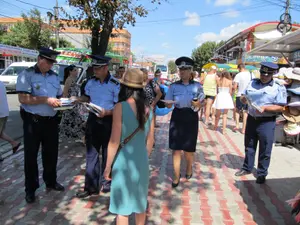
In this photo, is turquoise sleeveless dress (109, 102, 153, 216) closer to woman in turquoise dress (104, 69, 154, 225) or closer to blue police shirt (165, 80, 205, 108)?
woman in turquoise dress (104, 69, 154, 225)

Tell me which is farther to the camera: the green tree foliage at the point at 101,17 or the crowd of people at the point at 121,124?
the green tree foliage at the point at 101,17

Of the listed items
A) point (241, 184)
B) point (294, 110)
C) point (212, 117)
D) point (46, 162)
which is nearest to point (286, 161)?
point (241, 184)

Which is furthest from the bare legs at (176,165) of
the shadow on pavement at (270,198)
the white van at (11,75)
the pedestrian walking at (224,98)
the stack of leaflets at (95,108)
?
the white van at (11,75)

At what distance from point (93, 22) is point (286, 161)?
15.8 feet

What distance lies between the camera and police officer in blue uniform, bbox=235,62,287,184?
4242 mm

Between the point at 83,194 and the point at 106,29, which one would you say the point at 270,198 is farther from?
the point at 106,29

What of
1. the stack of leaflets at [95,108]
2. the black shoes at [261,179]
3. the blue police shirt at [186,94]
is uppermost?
the blue police shirt at [186,94]

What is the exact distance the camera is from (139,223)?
106 inches

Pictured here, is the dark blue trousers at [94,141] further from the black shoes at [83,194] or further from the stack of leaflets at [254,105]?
the stack of leaflets at [254,105]

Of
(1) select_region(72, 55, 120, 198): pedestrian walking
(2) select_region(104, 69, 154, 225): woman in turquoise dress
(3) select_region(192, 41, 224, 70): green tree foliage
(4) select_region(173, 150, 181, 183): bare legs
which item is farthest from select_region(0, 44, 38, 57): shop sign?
(3) select_region(192, 41, 224, 70): green tree foliage

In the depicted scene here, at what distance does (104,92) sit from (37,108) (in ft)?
2.72

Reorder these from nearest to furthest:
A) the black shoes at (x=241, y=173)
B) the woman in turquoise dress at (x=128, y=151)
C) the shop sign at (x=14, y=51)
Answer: the woman in turquoise dress at (x=128, y=151)
the black shoes at (x=241, y=173)
the shop sign at (x=14, y=51)

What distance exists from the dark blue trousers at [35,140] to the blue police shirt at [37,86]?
0.08 m

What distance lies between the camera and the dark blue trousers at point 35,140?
3.58 m
